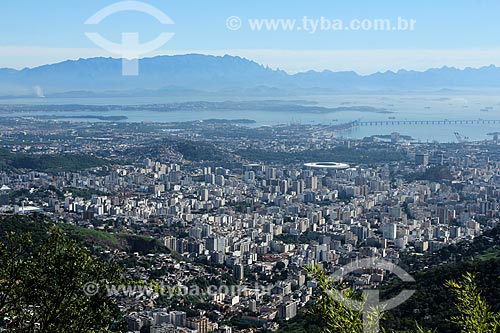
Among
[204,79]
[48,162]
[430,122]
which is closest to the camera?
[48,162]

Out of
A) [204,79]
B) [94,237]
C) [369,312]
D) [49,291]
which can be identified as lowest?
[94,237]

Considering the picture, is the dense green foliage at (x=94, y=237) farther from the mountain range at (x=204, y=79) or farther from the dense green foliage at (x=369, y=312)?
the mountain range at (x=204, y=79)

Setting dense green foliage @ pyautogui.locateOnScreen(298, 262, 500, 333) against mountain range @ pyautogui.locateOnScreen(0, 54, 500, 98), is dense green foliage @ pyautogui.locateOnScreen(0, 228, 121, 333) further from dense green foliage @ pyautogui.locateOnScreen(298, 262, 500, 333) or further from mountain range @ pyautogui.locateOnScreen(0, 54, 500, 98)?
mountain range @ pyautogui.locateOnScreen(0, 54, 500, 98)

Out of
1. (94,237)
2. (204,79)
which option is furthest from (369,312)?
(204,79)

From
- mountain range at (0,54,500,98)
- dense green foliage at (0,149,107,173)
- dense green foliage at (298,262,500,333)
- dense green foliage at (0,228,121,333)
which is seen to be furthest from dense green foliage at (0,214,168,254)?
mountain range at (0,54,500,98)

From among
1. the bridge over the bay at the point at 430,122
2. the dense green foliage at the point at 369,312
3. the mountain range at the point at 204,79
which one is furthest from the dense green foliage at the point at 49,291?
the mountain range at the point at 204,79

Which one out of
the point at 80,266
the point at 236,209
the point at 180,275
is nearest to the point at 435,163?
the point at 236,209

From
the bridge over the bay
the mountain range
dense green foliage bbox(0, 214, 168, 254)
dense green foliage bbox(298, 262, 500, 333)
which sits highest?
the mountain range

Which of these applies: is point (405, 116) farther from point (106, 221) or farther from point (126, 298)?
point (126, 298)

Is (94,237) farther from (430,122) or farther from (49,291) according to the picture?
(430,122)
